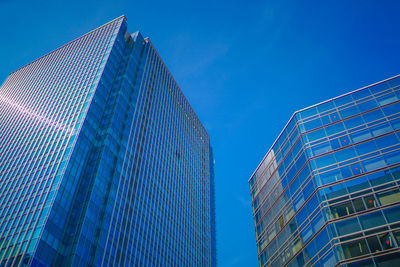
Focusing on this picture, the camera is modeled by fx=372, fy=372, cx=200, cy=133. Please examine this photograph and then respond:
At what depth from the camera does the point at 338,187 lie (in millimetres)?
40344

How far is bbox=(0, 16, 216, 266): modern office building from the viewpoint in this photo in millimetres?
60469

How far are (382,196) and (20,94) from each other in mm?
105626

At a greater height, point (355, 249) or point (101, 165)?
point (101, 165)

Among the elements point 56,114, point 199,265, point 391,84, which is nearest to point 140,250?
point 199,265

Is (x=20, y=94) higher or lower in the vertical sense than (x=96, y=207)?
higher

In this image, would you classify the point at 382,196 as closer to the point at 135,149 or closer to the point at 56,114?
the point at 135,149

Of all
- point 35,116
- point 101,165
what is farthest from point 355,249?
point 35,116

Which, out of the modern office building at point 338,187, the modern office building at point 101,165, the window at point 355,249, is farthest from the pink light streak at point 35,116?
the window at point 355,249

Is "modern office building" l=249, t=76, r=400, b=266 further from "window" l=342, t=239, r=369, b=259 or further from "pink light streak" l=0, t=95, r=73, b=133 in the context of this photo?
"pink light streak" l=0, t=95, r=73, b=133

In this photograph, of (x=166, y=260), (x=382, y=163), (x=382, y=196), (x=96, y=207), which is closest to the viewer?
(x=382, y=196)

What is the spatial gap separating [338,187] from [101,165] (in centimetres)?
4617

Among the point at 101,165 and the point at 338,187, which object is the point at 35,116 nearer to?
Result: the point at 101,165

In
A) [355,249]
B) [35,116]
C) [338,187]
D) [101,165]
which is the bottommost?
[355,249]

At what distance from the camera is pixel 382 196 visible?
121 feet
